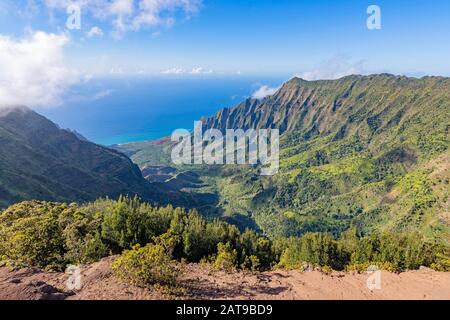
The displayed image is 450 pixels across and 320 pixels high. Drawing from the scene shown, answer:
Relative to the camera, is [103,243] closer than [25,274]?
No

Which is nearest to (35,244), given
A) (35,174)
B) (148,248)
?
(148,248)

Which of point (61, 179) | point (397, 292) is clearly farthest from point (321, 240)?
point (61, 179)

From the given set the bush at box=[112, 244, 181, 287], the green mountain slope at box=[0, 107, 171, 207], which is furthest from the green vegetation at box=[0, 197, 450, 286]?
the green mountain slope at box=[0, 107, 171, 207]

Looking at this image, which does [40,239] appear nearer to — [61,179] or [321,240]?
[321,240]

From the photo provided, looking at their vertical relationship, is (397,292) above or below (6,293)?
below

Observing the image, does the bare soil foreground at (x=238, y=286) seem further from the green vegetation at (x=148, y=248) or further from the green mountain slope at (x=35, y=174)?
the green mountain slope at (x=35, y=174)

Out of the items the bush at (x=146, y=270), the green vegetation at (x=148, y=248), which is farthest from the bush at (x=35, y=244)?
the bush at (x=146, y=270)

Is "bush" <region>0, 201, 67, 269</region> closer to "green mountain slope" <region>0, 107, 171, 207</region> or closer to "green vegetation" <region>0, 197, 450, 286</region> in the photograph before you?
"green vegetation" <region>0, 197, 450, 286</region>
